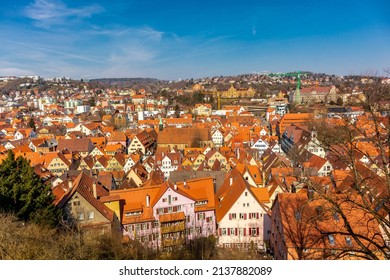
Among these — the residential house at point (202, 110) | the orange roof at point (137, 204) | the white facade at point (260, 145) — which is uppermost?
the residential house at point (202, 110)

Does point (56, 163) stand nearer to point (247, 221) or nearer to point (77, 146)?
point (77, 146)

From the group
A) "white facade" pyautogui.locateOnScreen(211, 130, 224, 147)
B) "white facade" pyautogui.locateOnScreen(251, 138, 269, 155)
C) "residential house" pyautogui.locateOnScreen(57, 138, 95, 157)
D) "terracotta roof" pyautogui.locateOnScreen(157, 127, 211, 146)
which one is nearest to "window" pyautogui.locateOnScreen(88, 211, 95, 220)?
"white facade" pyautogui.locateOnScreen(251, 138, 269, 155)

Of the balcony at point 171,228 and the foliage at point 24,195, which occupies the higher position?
the foliage at point 24,195

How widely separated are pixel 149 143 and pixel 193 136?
270 centimetres

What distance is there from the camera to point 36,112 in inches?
1325

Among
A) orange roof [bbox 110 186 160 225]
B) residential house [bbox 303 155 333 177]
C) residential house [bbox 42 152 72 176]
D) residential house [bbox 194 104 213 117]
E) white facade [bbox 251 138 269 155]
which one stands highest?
residential house [bbox 194 104 213 117]

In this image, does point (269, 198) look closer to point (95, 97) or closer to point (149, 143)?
point (149, 143)

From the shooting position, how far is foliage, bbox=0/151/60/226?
4074mm

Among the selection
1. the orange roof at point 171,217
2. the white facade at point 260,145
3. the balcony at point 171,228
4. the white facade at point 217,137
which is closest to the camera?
the balcony at point 171,228

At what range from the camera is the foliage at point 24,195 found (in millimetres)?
4074

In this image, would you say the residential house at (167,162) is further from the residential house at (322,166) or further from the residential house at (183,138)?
the residential house at (183,138)

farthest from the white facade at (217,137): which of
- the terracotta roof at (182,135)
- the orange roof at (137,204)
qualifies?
the orange roof at (137,204)

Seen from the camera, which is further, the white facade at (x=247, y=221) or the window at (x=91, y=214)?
the white facade at (x=247, y=221)

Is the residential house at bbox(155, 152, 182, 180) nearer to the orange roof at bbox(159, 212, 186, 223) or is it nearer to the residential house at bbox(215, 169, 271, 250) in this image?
the residential house at bbox(215, 169, 271, 250)
